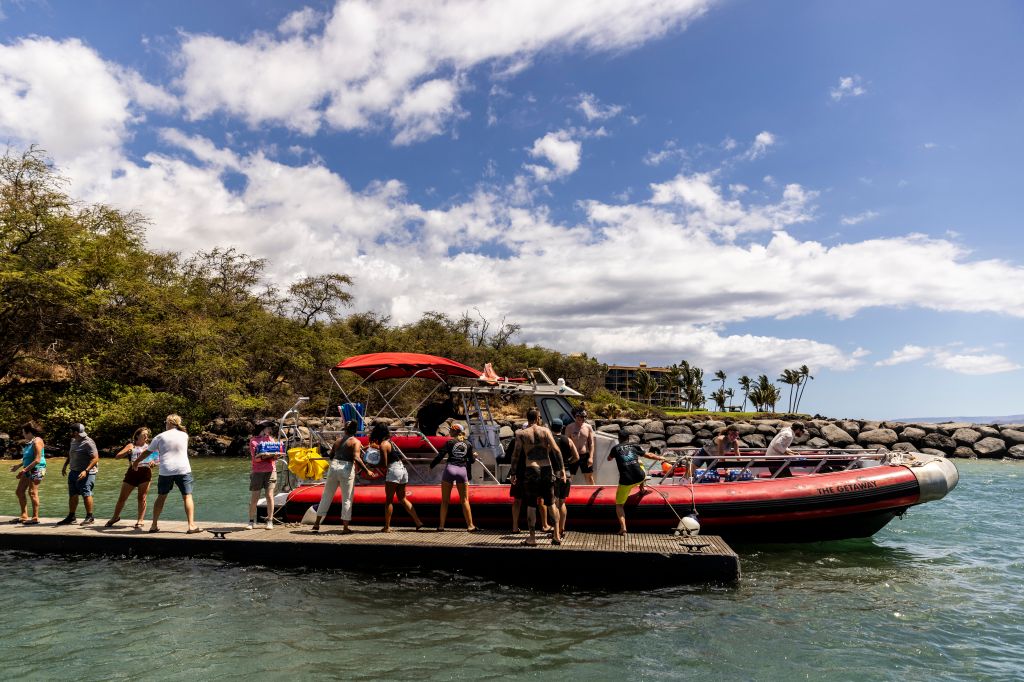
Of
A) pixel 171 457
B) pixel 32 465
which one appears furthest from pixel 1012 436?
pixel 32 465

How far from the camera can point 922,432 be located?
36.7 m

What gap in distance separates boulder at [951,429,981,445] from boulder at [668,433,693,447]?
1418 cm

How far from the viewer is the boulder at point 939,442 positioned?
35.8m

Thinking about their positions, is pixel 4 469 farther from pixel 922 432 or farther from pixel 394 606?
pixel 922 432

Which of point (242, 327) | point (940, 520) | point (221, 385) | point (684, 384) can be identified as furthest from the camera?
point (684, 384)

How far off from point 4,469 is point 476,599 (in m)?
23.2

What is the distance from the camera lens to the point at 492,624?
7.32 m

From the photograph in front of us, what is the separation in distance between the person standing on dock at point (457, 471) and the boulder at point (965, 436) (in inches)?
1438

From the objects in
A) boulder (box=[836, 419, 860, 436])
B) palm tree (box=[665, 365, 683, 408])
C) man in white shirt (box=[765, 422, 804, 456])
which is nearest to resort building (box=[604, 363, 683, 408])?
palm tree (box=[665, 365, 683, 408])

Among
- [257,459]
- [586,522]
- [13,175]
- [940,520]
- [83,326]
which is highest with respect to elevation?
[13,175]

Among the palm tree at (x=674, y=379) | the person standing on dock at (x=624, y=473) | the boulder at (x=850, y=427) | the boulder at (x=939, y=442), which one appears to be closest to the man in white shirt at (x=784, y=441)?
the person standing on dock at (x=624, y=473)

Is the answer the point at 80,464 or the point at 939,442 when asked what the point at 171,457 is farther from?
the point at 939,442

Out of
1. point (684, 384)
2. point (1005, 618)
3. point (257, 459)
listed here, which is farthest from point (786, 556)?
point (684, 384)

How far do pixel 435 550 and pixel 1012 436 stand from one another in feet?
129
